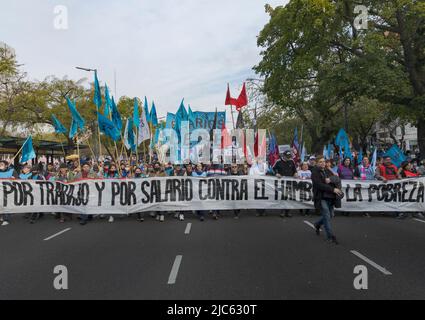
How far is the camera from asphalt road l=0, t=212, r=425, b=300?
557 centimetres

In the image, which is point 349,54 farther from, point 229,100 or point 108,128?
point 108,128

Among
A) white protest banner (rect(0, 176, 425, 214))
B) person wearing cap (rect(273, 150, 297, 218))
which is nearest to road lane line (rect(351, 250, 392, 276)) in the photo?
white protest banner (rect(0, 176, 425, 214))

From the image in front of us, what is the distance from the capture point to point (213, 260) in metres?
7.25

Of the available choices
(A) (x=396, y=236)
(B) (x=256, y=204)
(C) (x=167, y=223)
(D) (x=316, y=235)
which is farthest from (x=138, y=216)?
(A) (x=396, y=236)

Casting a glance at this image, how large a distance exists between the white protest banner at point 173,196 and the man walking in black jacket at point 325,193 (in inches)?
159

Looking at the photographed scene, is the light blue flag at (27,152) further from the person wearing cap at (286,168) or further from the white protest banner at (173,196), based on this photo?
the person wearing cap at (286,168)

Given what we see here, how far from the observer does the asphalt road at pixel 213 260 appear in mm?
5566

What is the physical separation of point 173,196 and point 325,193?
526 cm

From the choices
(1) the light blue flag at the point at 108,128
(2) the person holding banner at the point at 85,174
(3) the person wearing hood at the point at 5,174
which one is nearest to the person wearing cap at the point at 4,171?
(3) the person wearing hood at the point at 5,174

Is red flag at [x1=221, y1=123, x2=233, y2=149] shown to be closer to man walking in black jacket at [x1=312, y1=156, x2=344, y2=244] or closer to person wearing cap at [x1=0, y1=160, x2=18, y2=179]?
person wearing cap at [x1=0, y1=160, x2=18, y2=179]

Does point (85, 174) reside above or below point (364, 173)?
above

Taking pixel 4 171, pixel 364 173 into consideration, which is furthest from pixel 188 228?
pixel 364 173

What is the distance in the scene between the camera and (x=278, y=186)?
13109 mm

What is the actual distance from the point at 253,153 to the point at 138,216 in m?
8.54
